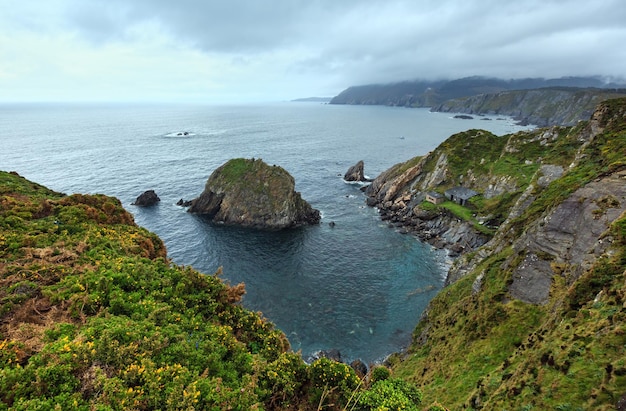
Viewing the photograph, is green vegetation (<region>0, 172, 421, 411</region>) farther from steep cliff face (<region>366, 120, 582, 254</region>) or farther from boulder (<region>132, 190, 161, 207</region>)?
boulder (<region>132, 190, 161, 207</region>)

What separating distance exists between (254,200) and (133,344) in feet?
233

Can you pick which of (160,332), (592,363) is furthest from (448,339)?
(160,332)

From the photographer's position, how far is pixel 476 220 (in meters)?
73.9

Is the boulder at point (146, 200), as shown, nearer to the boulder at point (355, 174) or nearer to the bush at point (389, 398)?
the boulder at point (355, 174)

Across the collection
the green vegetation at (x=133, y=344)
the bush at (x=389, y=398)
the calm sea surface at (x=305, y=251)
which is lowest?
the calm sea surface at (x=305, y=251)

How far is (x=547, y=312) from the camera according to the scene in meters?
28.2

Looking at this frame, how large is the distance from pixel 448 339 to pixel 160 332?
3079 cm

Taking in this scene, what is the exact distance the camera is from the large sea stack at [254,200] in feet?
271

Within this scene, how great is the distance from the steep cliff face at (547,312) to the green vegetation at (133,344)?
8783mm

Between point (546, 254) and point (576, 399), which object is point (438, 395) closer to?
point (576, 399)

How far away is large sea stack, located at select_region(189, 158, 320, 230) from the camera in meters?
82.7

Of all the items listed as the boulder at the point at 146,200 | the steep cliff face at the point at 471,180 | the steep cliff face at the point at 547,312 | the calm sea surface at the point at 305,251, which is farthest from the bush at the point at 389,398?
the boulder at the point at 146,200

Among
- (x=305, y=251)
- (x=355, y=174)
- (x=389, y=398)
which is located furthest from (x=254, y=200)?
(x=389, y=398)

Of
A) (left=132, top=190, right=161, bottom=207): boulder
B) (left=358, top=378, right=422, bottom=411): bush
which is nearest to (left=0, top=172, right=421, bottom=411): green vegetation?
(left=358, top=378, right=422, bottom=411): bush
